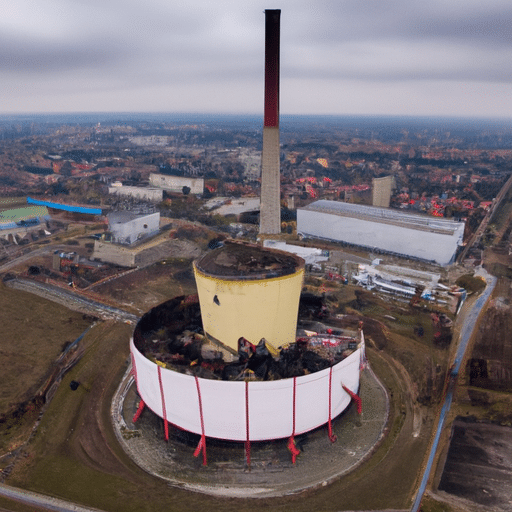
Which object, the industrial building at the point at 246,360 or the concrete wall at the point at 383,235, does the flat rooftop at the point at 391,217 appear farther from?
Answer: the industrial building at the point at 246,360

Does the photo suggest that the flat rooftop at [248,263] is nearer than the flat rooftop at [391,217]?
Yes

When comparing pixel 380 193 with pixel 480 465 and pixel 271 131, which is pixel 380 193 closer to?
pixel 271 131

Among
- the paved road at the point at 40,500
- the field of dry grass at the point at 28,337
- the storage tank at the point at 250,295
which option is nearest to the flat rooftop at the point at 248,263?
the storage tank at the point at 250,295

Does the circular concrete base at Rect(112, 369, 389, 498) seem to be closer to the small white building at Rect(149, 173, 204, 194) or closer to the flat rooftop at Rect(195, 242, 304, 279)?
the flat rooftop at Rect(195, 242, 304, 279)

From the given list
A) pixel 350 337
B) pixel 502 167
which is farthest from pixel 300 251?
pixel 502 167

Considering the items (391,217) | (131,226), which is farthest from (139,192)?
(391,217)
